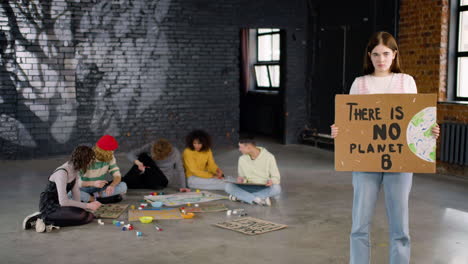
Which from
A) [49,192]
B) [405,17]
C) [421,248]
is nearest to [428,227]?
[421,248]

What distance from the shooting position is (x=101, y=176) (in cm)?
578

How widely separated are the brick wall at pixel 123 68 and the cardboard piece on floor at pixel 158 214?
421 centimetres

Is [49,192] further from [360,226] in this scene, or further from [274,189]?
[360,226]

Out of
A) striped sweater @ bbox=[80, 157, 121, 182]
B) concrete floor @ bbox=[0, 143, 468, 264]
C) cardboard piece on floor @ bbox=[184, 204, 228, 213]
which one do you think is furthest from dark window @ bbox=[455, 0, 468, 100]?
striped sweater @ bbox=[80, 157, 121, 182]

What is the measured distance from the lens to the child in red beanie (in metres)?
5.66

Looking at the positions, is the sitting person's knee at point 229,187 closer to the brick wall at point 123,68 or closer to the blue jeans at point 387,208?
the blue jeans at point 387,208

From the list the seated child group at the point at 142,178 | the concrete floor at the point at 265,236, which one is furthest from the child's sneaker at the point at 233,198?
the concrete floor at the point at 265,236

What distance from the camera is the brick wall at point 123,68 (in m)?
8.91

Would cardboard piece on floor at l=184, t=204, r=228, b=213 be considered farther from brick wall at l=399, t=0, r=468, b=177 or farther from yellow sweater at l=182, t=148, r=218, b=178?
brick wall at l=399, t=0, r=468, b=177

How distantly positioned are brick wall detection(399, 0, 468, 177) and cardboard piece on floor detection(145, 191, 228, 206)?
3.50 metres

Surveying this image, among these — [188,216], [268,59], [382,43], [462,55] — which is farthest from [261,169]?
[268,59]

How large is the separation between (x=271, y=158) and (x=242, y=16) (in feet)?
16.5

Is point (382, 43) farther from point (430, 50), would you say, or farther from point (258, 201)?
point (430, 50)

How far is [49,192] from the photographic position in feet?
16.0
